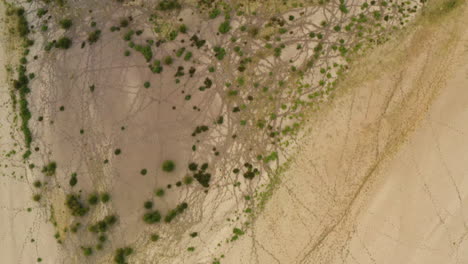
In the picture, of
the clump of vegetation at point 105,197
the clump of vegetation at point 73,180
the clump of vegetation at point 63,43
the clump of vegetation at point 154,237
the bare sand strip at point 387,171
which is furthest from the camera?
the clump of vegetation at point 63,43

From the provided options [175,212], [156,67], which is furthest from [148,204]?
[156,67]

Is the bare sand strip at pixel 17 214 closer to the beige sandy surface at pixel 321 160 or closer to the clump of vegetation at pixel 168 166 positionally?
the beige sandy surface at pixel 321 160

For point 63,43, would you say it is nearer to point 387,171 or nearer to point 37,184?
point 37,184

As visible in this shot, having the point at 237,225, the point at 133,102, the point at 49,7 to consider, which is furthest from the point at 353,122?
the point at 49,7

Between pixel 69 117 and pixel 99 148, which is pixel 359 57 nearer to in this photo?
pixel 99 148

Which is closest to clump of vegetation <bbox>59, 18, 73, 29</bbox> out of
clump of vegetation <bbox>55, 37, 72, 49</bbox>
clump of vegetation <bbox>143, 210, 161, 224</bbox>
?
clump of vegetation <bbox>55, 37, 72, 49</bbox>

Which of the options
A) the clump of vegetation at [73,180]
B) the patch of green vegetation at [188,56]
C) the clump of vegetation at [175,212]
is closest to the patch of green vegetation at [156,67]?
the patch of green vegetation at [188,56]

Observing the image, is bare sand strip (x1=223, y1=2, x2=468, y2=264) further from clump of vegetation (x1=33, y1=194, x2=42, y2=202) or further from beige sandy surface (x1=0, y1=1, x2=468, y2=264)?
clump of vegetation (x1=33, y1=194, x2=42, y2=202)
